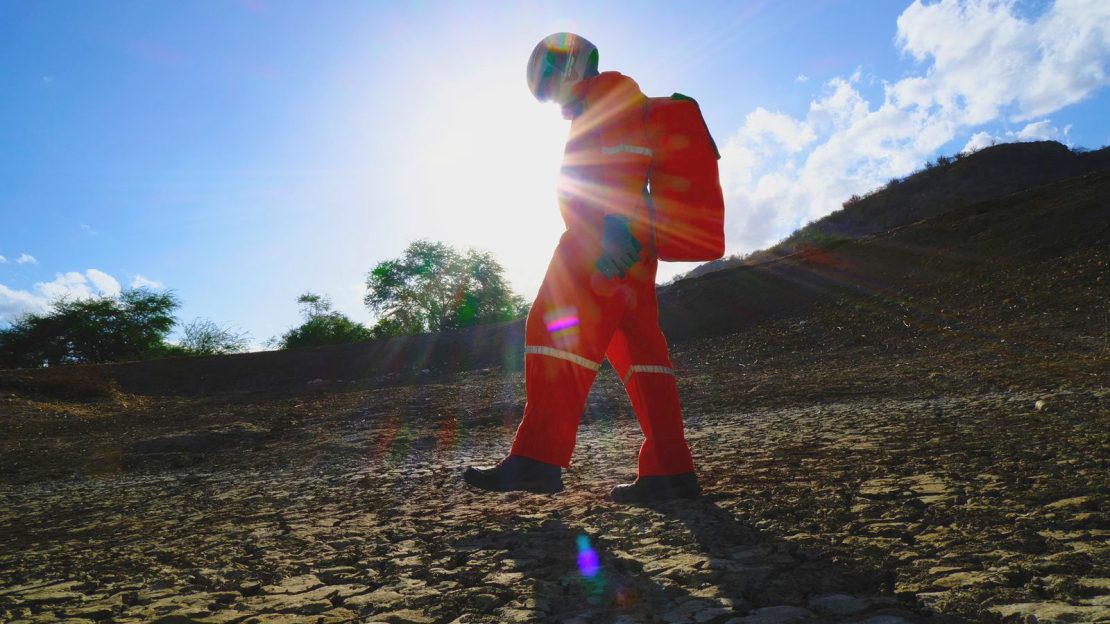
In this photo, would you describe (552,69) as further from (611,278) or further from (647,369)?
(647,369)

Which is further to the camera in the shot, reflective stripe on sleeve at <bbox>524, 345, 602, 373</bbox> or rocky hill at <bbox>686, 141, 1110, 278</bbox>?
rocky hill at <bbox>686, 141, 1110, 278</bbox>

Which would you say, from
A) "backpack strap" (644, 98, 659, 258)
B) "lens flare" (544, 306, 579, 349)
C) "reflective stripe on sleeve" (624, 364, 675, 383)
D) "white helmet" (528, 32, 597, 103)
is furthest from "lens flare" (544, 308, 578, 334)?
"white helmet" (528, 32, 597, 103)

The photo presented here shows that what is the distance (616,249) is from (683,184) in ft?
1.37

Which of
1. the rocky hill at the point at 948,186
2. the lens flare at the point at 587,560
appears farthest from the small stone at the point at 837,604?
the rocky hill at the point at 948,186

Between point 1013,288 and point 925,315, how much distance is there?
160 centimetres

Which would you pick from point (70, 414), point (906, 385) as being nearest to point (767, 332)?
point (906, 385)

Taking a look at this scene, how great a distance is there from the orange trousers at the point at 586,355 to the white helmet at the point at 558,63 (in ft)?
2.22

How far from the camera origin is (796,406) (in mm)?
4828

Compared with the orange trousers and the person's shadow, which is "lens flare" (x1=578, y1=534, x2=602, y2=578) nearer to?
the person's shadow

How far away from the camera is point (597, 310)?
90.7 inches

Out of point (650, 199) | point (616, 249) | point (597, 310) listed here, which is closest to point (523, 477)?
point (597, 310)

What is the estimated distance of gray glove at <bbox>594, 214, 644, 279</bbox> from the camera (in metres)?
2.29

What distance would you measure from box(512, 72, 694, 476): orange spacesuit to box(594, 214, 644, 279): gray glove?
4 centimetres

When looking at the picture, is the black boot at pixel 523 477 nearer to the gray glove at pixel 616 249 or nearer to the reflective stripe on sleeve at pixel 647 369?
the reflective stripe on sleeve at pixel 647 369
